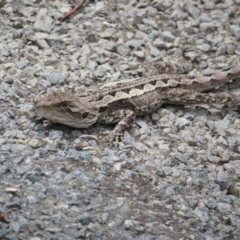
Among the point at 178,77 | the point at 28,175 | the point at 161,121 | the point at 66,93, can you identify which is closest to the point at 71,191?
the point at 28,175

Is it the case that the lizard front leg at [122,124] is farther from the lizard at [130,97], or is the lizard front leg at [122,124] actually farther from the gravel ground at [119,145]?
the gravel ground at [119,145]

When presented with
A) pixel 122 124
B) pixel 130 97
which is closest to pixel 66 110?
pixel 122 124

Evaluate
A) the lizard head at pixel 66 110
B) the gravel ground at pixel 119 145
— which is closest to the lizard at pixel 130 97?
the lizard head at pixel 66 110

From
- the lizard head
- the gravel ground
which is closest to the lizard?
the lizard head

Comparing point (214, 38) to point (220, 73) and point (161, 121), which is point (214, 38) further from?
point (161, 121)

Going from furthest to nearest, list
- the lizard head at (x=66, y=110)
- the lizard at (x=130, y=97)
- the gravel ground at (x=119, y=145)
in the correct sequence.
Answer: the lizard at (x=130, y=97) < the lizard head at (x=66, y=110) < the gravel ground at (x=119, y=145)

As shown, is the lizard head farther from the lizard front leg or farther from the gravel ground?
the lizard front leg

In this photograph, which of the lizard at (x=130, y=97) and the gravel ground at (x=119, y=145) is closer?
the gravel ground at (x=119, y=145)
